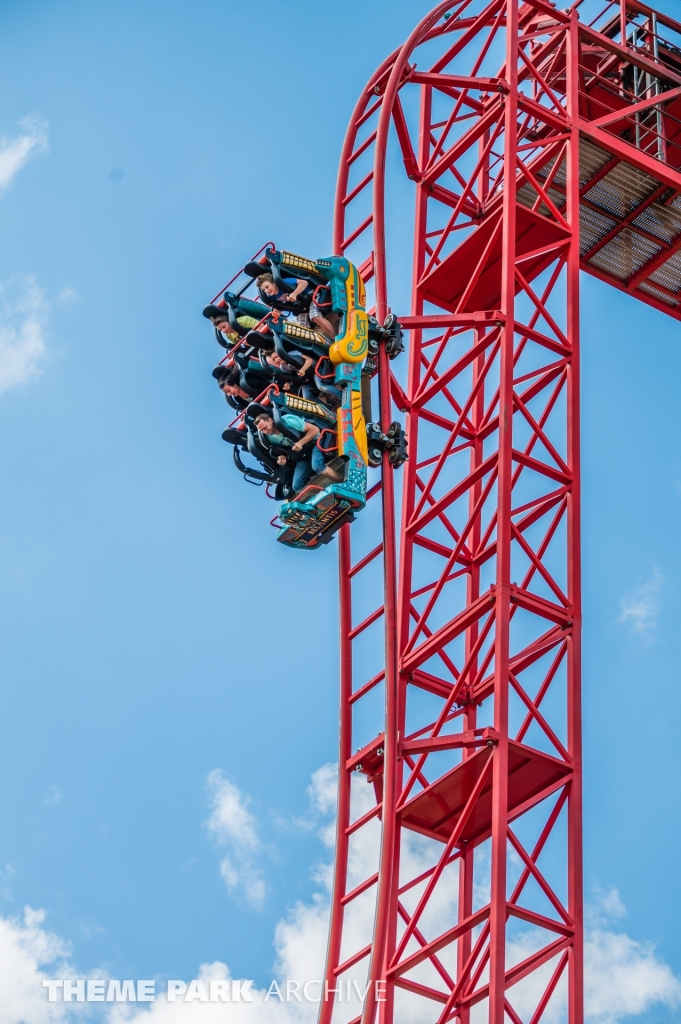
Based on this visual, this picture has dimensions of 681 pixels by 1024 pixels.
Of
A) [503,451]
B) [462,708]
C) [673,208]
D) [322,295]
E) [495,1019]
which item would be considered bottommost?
[495,1019]

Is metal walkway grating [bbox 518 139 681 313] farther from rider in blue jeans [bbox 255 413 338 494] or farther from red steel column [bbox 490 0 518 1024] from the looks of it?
rider in blue jeans [bbox 255 413 338 494]

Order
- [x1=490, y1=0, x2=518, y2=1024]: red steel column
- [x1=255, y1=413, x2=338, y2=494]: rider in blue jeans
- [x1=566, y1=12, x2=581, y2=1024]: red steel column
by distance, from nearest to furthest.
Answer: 1. [x1=490, y1=0, x2=518, y2=1024]: red steel column
2. [x1=566, y1=12, x2=581, y2=1024]: red steel column
3. [x1=255, y1=413, x2=338, y2=494]: rider in blue jeans

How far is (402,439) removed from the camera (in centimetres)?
2747

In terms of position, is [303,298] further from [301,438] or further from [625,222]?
[625,222]

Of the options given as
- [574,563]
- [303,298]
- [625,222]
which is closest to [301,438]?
[303,298]

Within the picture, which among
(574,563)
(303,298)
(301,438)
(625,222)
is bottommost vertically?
(574,563)

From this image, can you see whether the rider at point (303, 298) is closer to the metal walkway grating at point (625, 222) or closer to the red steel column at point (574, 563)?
the red steel column at point (574, 563)

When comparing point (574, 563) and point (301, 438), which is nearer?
point (301, 438)

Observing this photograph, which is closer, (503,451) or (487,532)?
(503,451)

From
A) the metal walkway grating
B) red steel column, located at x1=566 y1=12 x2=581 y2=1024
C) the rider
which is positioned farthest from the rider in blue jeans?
the metal walkway grating

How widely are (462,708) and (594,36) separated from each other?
11.1 metres

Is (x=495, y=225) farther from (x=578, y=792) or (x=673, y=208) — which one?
(x=578, y=792)

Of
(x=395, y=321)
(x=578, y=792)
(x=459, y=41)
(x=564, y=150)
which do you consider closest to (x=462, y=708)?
(x=578, y=792)

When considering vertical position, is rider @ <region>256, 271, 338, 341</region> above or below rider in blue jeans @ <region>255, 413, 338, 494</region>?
above
